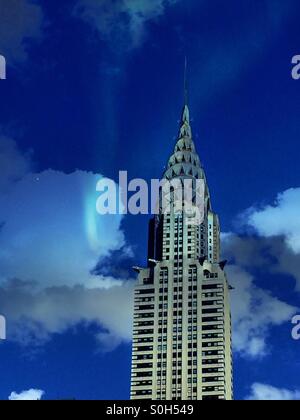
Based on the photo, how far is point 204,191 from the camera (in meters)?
48.9

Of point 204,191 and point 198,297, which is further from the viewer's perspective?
point 198,297

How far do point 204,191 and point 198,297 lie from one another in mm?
16343

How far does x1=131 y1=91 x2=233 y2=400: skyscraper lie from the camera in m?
61.4

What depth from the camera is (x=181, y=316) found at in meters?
64.9

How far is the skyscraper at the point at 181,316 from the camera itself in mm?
61375

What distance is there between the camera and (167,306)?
64.6m

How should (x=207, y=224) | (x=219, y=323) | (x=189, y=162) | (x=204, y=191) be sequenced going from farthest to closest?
(x=219, y=323) < (x=207, y=224) < (x=189, y=162) < (x=204, y=191)
